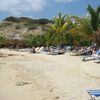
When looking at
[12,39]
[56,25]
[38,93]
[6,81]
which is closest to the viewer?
[38,93]

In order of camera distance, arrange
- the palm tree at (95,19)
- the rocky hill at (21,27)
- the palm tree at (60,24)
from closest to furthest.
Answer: the palm tree at (95,19) < the palm tree at (60,24) < the rocky hill at (21,27)

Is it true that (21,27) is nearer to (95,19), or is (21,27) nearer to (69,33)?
(69,33)

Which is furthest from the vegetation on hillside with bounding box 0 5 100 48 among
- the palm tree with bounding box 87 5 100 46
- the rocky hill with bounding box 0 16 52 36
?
the rocky hill with bounding box 0 16 52 36

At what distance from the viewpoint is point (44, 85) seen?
11.0 metres

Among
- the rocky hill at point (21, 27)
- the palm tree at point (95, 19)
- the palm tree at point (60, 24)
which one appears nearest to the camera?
the palm tree at point (95, 19)

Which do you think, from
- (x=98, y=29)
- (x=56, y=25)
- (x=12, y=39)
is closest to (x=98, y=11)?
(x=98, y=29)

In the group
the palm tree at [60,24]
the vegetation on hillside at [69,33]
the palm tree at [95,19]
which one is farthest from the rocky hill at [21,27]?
the palm tree at [95,19]

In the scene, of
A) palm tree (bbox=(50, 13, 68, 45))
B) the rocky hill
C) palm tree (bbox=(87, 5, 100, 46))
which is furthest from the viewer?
the rocky hill

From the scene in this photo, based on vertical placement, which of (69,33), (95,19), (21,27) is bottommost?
(69,33)

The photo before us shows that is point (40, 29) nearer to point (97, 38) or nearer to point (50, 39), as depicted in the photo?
point (50, 39)

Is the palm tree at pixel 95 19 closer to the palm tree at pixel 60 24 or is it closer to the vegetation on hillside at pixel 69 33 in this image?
the vegetation on hillside at pixel 69 33

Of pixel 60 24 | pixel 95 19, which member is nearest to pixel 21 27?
pixel 60 24

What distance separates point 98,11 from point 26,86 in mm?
17121

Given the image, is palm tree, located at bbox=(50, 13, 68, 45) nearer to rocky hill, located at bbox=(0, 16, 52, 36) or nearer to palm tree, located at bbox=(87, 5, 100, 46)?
palm tree, located at bbox=(87, 5, 100, 46)
